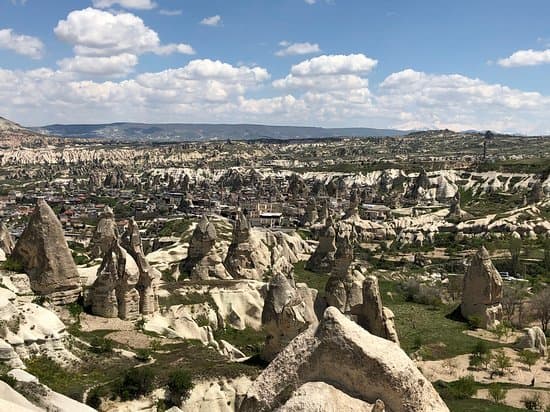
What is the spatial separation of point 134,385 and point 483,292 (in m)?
25.7

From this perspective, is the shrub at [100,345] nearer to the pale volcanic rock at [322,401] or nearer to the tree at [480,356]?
the pale volcanic rock at [322,401]

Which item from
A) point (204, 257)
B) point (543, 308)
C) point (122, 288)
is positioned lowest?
point (543, 308)

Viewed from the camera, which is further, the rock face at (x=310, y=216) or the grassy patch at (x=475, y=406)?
the rock face at (x=310, y=216)

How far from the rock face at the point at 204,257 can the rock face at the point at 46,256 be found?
15175 mm

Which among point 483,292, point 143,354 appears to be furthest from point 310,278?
point 143,354

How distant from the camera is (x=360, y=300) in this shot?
95.8 ft

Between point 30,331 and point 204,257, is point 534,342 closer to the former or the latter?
point 204,257

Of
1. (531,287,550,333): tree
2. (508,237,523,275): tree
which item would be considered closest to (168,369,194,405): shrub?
(531,287,550,333): tree

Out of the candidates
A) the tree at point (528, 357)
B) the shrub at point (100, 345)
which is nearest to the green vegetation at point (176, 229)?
the shrub at point (100, 345)

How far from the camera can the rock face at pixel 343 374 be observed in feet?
A: 28.8

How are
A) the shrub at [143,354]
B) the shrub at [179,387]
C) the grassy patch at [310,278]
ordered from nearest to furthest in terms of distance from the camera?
the shrub at [179,387], the shrub at [143,354], the grassy patch at [310,278]

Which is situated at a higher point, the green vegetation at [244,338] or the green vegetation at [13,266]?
the green vegetation at [13,266]

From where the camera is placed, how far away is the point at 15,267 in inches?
906

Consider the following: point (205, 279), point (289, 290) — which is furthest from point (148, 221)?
point (289, 290)
